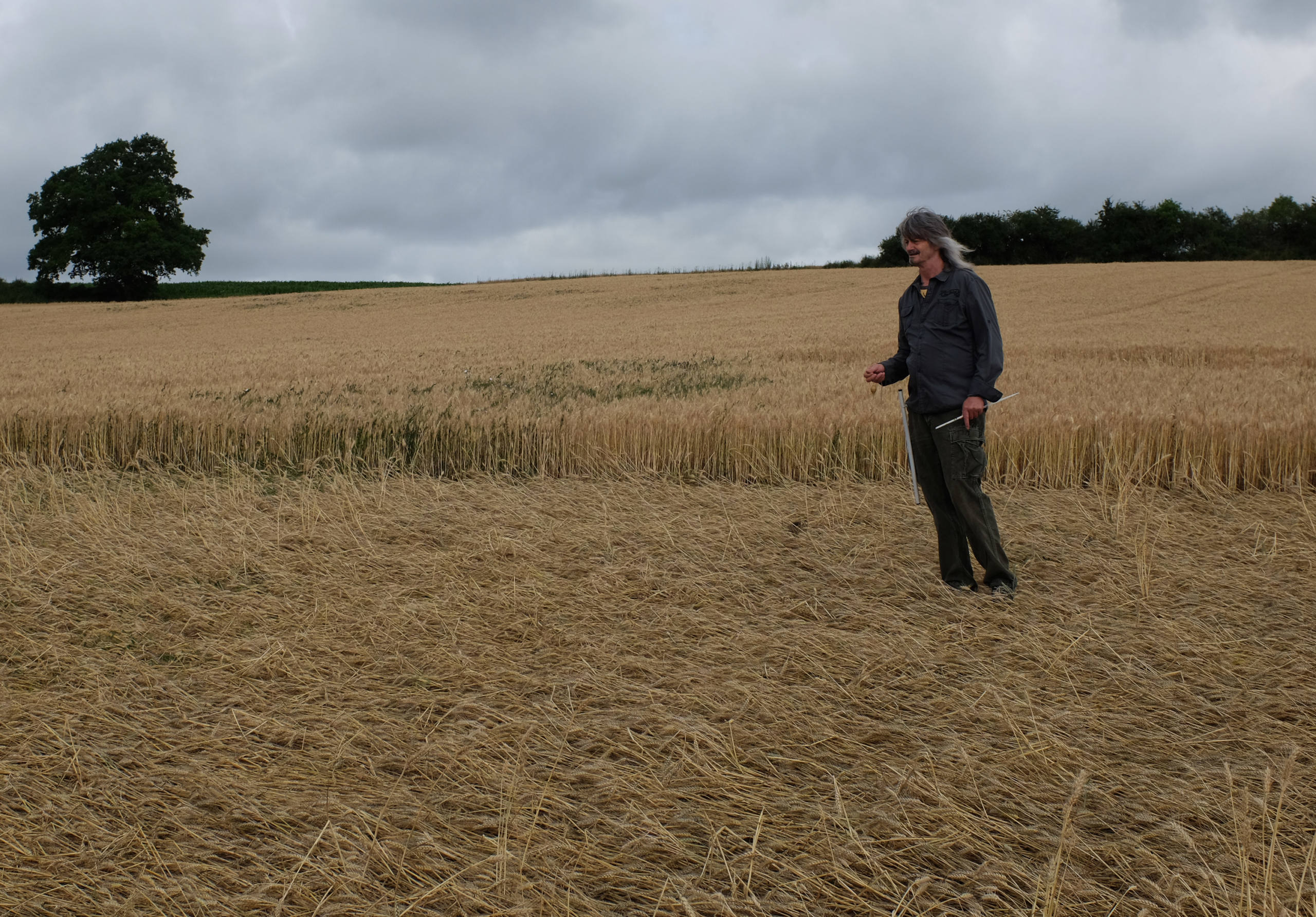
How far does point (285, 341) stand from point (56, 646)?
67.0 feet

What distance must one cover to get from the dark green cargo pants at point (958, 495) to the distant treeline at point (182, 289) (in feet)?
156

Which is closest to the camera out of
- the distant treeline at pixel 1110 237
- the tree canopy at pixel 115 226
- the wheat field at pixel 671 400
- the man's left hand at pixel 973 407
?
the man's left hand at pixel 973 407

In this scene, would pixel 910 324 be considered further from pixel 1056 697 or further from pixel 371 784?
pixel 371 784

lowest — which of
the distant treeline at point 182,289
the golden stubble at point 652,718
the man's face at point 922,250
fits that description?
the golden stubble at point 652,718

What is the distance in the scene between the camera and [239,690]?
12.4 ft

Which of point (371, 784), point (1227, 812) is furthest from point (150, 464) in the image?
point (1227, 812)

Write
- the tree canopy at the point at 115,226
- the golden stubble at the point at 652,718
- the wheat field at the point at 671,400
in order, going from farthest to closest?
the tree canopy at the point at 115,226
the wheat field at the point at 671,400
the golden stubble at the point at 652,718

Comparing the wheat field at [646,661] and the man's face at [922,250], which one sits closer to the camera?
the wheat field at [646,661]

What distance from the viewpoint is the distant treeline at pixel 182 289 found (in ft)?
162

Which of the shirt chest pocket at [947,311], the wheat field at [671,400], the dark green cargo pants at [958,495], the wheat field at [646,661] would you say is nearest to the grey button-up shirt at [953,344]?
the shirt chest pocket at [947,311]

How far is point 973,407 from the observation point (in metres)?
4.43

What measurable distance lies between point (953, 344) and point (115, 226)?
173 feet

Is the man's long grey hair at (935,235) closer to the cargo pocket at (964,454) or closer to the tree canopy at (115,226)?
the cargo pocket at (964,454)

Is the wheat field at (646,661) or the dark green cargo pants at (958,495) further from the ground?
the dark green cargo pants at (958,495)
